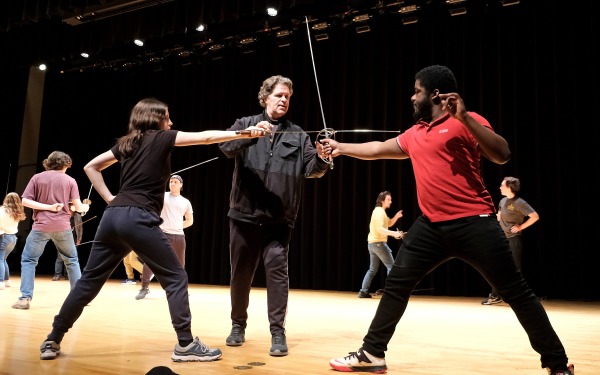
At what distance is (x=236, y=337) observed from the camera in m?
3.12

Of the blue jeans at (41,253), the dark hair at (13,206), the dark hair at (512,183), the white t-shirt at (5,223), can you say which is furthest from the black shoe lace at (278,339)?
the white t-shirt at (5,223)

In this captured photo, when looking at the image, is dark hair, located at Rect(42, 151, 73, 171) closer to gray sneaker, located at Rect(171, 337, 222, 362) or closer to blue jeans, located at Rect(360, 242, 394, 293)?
gray sneaker, located at Rect(171, 337, 222, 362)

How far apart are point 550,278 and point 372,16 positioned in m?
4.75

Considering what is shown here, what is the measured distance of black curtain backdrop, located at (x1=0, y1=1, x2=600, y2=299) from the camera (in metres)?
7.55

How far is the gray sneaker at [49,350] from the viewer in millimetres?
2623

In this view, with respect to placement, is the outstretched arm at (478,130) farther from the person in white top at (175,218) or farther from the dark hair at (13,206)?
the dark hair at (13,206)

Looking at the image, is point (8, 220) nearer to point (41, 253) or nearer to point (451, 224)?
point (41, 253)

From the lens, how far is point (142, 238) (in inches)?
103

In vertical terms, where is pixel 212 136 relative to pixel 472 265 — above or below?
above

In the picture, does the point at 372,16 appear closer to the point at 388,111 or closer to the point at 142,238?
A: the point at 388,111

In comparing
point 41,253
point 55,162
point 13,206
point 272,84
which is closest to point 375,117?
point 55,162

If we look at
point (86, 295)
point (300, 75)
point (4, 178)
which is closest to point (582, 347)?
point (86, 295)

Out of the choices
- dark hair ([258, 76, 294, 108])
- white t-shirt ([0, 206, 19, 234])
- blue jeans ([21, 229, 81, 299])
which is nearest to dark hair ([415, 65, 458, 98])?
dark hair ([258, 76, 294, 108])

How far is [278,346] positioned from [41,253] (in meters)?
3.21
